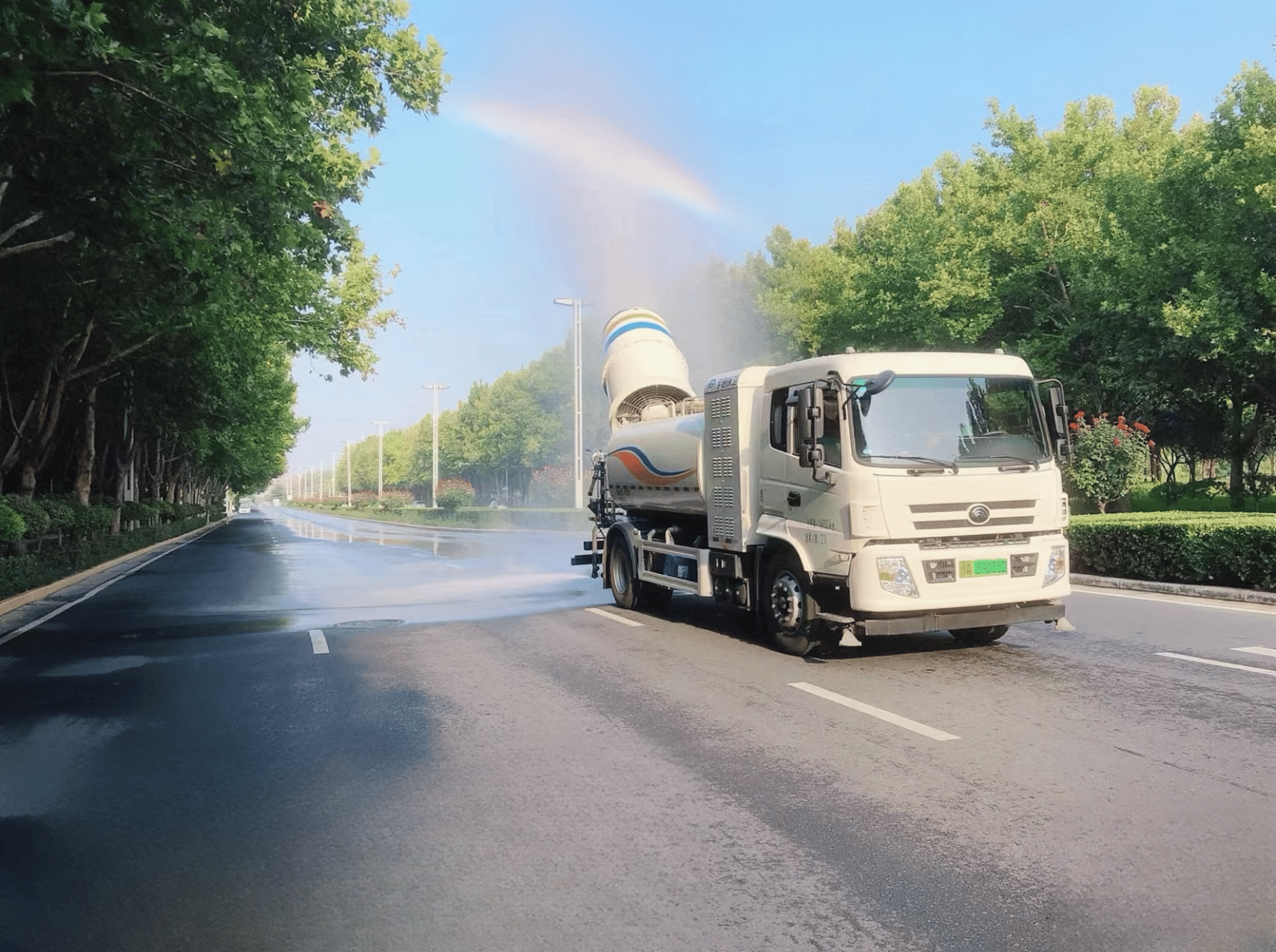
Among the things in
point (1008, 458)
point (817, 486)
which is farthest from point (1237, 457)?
point (817, 486)

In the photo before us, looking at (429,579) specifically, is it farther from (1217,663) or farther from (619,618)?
(1217,663)

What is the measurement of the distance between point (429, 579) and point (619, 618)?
7997 mm

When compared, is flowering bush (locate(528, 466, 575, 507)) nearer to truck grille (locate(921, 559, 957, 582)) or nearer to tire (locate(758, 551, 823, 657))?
tire (locate(758, 551, 823, 657))

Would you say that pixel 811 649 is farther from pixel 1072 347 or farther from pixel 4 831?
pixel 1072 347

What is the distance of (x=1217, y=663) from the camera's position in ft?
28.0

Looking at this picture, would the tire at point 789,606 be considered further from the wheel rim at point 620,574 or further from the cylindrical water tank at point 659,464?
the wheel rim at point 620,574

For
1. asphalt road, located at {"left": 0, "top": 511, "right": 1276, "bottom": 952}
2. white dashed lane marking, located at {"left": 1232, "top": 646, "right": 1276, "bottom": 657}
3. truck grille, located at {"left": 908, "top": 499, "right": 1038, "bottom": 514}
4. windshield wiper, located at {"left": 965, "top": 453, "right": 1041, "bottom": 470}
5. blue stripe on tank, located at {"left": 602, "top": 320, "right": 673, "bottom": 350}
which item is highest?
blue stripe on tank, located at {"left": 602, "top": 320, "right": 673, "bottom": 350}

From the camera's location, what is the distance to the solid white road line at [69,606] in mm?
12367

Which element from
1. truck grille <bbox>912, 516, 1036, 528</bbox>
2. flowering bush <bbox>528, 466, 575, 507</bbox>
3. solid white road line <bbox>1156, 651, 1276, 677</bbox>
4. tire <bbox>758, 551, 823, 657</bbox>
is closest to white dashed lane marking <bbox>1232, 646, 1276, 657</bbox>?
solid white road line <bbox>1156, 651, 1276, 677</bbox>

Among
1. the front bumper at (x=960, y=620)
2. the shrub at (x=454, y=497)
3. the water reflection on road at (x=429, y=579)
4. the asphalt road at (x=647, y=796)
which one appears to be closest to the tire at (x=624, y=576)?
the water reflection on road at (x=429, y=579)

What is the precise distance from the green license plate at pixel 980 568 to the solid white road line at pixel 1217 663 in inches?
72.4

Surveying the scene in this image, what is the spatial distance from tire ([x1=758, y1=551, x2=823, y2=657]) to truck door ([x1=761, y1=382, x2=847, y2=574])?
0.33 meters

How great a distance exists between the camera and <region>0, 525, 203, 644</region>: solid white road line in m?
12.4

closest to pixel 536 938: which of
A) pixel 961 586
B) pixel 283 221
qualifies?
pixel 961 586
